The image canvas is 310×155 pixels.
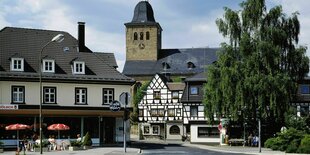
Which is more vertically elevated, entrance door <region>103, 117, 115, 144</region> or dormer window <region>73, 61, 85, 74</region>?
dormer window <region>73, 61, 85, 74</region>

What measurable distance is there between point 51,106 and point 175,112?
33.5 m

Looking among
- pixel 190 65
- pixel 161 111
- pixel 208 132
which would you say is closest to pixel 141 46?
pixel 190 65

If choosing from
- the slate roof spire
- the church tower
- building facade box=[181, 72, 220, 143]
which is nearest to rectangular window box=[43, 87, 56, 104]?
building facade box=[181, 72, 220, 143]

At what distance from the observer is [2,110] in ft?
152

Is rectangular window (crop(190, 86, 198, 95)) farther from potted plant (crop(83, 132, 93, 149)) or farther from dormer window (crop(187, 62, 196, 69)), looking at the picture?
dormer window (crop(187, 62, 196, 69))

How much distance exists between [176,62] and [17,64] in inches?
2850

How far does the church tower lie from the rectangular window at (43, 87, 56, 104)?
2871 inches

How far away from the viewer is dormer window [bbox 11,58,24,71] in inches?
1901

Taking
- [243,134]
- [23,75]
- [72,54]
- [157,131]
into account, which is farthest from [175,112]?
[23,75]

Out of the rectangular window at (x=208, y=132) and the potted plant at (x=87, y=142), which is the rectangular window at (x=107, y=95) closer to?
the potted plant at (x=87, y=142)

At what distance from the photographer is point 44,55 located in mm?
50500

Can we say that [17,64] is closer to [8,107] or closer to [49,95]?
[49,95]

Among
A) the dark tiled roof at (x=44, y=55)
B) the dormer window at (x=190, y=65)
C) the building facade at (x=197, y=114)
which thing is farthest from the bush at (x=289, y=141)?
the dormer window at (x=190, y=65)

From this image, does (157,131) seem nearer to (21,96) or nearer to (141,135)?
(141,135)
